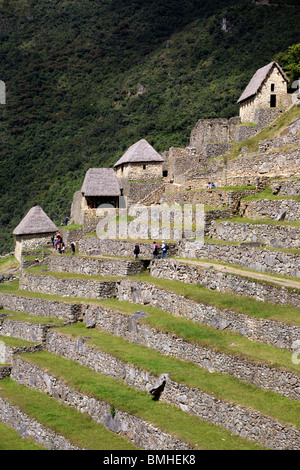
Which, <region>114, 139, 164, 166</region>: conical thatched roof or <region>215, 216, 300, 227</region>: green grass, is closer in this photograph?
<region>215, 216, 300, 227</region>: green grass

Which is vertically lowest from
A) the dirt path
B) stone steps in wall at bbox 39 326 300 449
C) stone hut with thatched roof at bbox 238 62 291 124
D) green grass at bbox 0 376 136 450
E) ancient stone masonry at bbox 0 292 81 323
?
green grass at bbox 0 376 136 450

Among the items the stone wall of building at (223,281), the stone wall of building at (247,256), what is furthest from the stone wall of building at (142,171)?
the stone wall of building at (223,281)

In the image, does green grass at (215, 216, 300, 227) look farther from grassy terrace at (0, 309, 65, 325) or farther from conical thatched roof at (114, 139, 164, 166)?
conical thatched roof at (114, 139, 164, 166)

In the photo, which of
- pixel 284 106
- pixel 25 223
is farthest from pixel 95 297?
pixel 284 106

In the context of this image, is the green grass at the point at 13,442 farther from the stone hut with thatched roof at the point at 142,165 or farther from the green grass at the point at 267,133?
the green grass at the point at 267,133

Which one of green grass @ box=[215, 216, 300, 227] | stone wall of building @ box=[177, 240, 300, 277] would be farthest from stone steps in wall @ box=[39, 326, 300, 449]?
green grass @ box=[215, 216, 300, 227]

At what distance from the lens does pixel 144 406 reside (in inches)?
564

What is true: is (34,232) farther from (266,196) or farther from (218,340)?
(218,340)

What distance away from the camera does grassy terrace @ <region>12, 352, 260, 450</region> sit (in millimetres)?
12234

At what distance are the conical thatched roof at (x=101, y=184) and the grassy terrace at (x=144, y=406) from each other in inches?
528

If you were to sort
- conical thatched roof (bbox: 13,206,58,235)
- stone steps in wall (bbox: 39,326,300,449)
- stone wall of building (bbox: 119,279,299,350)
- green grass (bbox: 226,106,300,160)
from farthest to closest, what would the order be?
conical thatched roof (bbox: 13,206,58,235) → green grass (bbox: 226,106,300,160) → stone wall of building (bbox: 119,279,299,350) → stone steps in wall (bbox: 39,326,300,449)

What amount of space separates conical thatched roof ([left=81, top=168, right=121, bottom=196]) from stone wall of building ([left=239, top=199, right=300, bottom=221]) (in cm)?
1031

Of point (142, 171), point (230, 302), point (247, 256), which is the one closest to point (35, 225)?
point (142, 171)

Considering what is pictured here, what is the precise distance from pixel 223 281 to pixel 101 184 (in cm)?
1544
